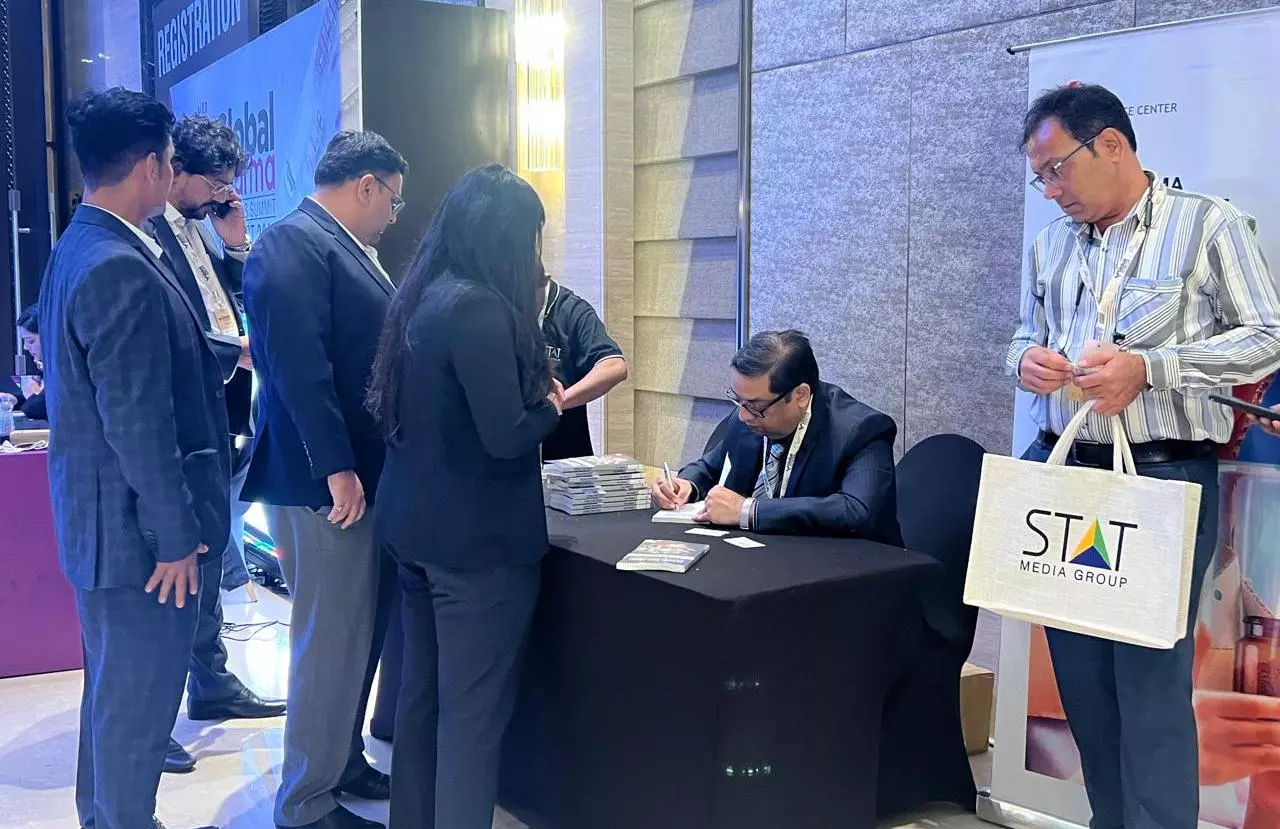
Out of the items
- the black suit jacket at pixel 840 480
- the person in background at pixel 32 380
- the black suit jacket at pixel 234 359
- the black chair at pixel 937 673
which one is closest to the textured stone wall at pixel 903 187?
the black chair at pixel 937 673

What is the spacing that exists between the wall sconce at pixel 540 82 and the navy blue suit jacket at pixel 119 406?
2.85 m

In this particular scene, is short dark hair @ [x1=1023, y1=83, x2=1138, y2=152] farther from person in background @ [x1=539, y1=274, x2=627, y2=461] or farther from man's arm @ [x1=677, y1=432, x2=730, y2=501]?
person in background @ [x1=539, y1=274, x2=627, y2=461]

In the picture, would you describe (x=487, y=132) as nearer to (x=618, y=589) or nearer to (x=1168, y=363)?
(x=618, y=589)

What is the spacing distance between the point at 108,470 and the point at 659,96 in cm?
305

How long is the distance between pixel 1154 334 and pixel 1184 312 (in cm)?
7

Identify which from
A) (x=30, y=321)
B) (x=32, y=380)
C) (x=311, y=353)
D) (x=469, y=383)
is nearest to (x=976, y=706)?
(x=469, y=383)

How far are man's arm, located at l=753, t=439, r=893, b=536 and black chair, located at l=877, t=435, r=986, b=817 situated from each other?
21cm

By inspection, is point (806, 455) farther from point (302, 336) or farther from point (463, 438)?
point (302, 336)

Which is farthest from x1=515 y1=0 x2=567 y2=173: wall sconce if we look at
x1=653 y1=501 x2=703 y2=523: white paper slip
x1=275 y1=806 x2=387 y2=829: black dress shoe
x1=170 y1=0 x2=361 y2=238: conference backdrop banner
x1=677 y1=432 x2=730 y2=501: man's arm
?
x1=275 y1=806 x2=387 y2=829: black dress shoe

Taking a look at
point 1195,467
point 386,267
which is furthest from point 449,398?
point 386,267

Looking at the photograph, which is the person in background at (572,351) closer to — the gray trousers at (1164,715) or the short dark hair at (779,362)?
the short dark hair at (779,362)

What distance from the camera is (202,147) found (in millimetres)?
3098

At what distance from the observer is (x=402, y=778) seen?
89.9 inches

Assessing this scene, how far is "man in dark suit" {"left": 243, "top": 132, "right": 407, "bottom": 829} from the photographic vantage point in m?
2.36
